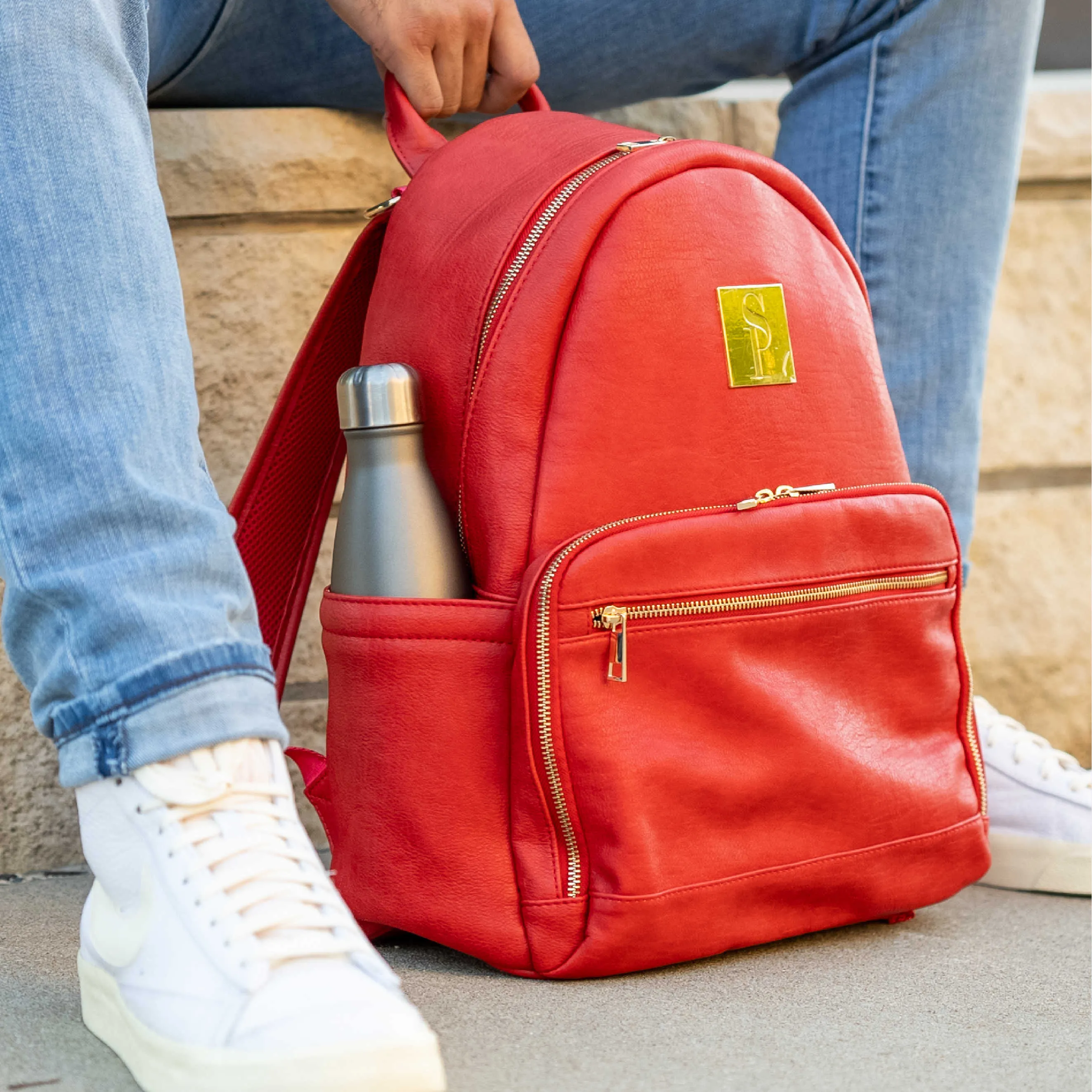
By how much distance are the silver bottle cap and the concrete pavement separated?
329 millimetres

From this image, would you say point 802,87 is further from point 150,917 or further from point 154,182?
point 150,917

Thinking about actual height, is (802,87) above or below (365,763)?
above

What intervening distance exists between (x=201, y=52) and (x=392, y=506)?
A: 18.8 inches

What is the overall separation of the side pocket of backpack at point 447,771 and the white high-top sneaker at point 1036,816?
1.50 feet

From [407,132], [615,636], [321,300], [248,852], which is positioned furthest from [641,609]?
[321,300]

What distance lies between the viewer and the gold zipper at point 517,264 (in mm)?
738

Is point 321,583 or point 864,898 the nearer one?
point 864,898

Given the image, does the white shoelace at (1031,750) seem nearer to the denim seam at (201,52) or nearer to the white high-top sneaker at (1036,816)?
the white high-top sneaker at (1036,816)

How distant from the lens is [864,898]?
2.58 ft

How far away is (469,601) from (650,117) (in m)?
0.69

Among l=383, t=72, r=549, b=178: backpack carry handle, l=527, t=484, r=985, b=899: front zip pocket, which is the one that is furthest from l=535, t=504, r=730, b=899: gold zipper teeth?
l=383, t=72, r=549, b=178: backpack carry handle

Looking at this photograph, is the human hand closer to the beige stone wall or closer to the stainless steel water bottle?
the beige stone wall

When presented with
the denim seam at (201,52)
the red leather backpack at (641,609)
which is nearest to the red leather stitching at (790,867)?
the red leather backpack at (641,609)

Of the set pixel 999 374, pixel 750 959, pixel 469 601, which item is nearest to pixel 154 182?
pixel 469 601
